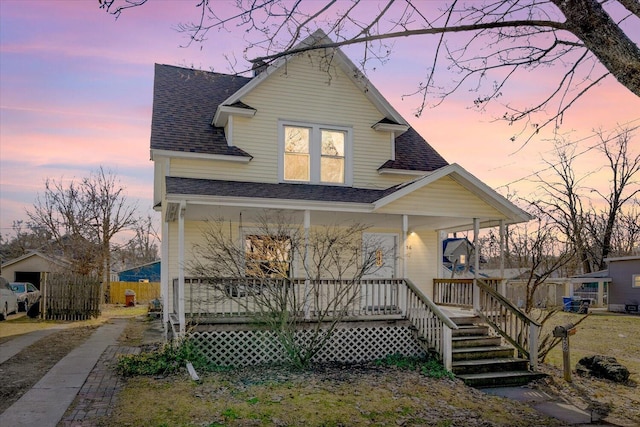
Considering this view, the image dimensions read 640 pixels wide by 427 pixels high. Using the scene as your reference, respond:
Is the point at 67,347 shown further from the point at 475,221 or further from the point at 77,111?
the point at 475,221

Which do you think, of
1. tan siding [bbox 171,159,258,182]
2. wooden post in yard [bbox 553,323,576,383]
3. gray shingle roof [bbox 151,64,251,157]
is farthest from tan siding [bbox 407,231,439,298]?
gray shingle roof [bbox 151,64,251,157]

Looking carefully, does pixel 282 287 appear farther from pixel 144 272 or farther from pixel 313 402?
pixel 144 272

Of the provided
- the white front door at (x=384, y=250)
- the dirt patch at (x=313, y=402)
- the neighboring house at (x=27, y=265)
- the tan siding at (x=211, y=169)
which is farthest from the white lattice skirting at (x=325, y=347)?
the neighboring house at (x=27, y=265)

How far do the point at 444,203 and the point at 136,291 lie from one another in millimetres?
26730

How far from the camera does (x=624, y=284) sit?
3316cm

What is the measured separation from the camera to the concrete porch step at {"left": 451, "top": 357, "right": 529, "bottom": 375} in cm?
1005

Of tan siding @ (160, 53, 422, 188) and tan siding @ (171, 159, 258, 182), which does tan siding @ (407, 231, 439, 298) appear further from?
tan siding @ (171, 159, 258, 182)

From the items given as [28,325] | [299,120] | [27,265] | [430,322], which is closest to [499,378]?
[430,322]

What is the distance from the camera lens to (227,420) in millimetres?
6590

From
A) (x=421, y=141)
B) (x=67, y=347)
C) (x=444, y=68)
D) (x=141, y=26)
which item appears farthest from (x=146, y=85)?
(x=444, y=68)

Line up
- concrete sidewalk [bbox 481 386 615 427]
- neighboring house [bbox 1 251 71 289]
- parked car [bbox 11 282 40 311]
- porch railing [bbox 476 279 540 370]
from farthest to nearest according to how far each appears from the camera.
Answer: neighboring house [bbox 1 251 71 289], parked car [bbox 11 282 40 311], porch railing [bbox 476 279 540 370], concrete sidewalk [bbox 481 386 615 427]

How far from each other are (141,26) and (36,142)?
39.3 ft

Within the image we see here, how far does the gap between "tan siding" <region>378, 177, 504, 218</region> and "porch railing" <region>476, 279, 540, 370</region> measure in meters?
1.71

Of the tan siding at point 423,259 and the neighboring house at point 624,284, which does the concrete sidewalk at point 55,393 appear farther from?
the neighboring house at point 624,284
